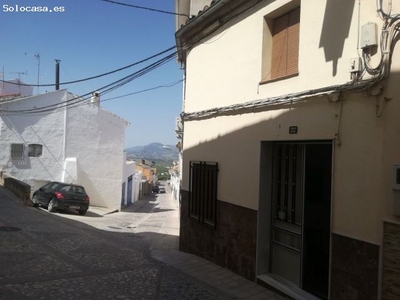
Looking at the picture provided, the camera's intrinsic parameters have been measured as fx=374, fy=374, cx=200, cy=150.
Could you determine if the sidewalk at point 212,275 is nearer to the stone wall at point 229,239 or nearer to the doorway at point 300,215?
the stone wall at point 229,239

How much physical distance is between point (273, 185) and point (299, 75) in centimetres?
183

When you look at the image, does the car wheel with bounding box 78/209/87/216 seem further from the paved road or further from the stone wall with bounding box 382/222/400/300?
the stone wall with bounding box 382/222/400/300

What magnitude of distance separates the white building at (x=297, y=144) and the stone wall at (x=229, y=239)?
0.02m

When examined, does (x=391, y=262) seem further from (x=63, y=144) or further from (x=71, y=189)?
(x=63, y=144)

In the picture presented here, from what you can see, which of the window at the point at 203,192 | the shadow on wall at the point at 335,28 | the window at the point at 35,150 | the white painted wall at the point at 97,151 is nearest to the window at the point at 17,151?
the window at the point at 35,150

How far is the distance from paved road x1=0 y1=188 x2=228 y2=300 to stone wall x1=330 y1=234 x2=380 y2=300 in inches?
71.0

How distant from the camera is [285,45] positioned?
5.96m

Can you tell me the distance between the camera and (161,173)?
4274 inches

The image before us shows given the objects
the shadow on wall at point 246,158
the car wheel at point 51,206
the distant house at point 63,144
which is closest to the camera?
the shadow on wall at point 246,158

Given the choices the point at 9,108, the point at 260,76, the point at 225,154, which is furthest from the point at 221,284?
the point at 9,108

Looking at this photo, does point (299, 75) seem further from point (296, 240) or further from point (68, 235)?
point (68, 235)

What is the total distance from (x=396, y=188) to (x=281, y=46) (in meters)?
3.09

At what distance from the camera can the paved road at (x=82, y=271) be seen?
17.6 feet

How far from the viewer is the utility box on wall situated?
3879 millimetres
